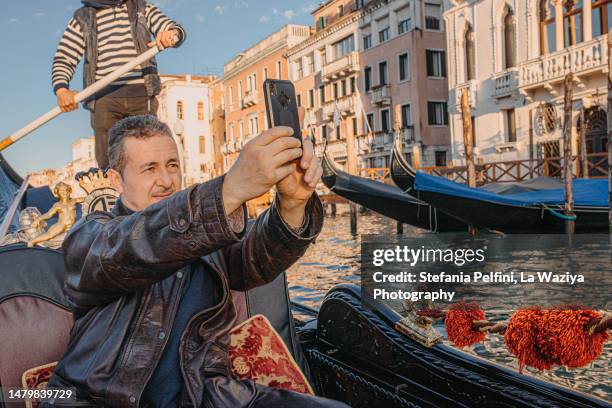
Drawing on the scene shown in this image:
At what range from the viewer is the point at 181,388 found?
3.42 feet

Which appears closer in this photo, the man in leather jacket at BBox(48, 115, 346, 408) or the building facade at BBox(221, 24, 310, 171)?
the man in leather jacket at BBox(48, 115, 346, 408)

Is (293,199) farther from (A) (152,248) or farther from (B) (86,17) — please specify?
(B) (86,17)

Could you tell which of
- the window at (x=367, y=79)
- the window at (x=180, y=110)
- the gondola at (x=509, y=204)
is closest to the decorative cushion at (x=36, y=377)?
the gondola at (x=509, y=204)

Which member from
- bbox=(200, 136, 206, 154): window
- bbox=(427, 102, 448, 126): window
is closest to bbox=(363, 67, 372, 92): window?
bbox=(427, 102, 448, 126): window

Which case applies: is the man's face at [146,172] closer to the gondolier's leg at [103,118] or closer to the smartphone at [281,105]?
the smartphone at [281,105]

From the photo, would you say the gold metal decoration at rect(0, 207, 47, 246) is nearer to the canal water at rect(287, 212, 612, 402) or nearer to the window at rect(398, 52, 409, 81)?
the canal water at rect(287, 212, 612, 402)

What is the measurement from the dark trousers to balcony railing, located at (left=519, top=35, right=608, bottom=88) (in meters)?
10.0

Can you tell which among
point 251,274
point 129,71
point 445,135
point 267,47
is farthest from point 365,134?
point 251,274

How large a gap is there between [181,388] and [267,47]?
24692 mm

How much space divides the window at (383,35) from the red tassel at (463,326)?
17480 mm

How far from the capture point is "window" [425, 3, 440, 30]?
55.2 ft

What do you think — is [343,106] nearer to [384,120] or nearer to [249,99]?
[384,120]

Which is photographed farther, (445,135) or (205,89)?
(205,89)

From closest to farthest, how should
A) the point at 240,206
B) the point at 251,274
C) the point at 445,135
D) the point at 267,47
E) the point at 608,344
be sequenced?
the point at 240,206 → the point at 251,274 → the point at 608,344 → the point at 445,135 → the point at 267,47
